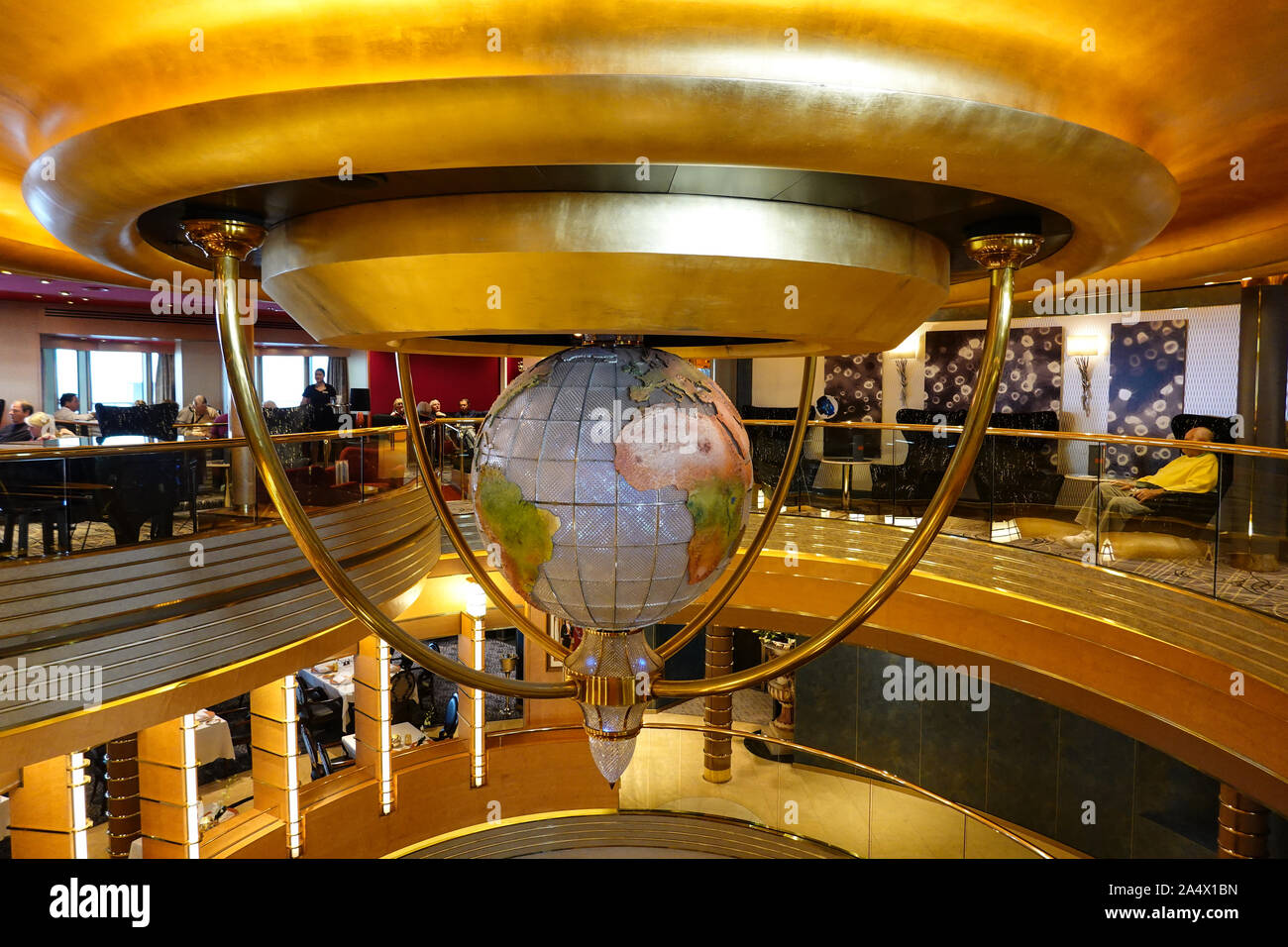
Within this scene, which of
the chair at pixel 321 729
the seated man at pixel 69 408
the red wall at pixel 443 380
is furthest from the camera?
the red wall at pixel 443 380

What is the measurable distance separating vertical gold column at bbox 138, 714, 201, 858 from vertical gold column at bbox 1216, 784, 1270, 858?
8.90m

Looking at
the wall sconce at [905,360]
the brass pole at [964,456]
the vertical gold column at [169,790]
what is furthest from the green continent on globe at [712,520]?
the wall sconce at [905,360]

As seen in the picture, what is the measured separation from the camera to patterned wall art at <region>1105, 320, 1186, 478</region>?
39.3 ft

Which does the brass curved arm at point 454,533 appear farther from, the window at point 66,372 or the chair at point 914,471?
the window at point 66,372

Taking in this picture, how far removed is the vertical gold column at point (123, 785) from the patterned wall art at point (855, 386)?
12074mm

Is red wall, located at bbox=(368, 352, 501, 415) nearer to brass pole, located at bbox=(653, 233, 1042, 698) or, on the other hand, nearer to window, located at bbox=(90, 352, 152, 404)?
window, located at bbox=(90, 352, 152, 404)

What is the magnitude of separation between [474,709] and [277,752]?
2.47 meters

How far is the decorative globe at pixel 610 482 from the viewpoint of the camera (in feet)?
5.26

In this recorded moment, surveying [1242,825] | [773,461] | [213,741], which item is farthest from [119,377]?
[1242,825]

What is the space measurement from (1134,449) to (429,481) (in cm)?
652

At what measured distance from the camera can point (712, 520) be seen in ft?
5.51

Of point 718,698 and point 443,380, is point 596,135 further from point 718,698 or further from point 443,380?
point 443,380

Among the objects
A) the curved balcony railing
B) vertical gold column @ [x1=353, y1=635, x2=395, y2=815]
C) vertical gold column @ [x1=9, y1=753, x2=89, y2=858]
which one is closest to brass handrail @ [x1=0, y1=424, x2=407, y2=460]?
vertical gold column @ [x1=9, y1=753, x2=89, y2=858]

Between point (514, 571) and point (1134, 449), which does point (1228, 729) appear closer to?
point (1134, 449)
